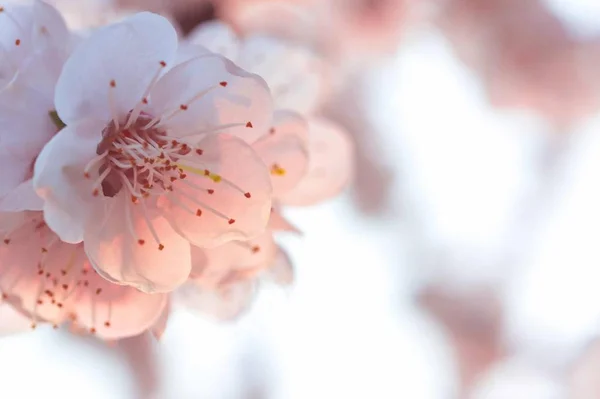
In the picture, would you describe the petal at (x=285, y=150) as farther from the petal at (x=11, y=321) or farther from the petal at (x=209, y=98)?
the petal at (x=11, y=321)

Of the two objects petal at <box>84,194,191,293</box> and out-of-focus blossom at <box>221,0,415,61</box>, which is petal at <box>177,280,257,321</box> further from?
out-of-focus blossom at <box>221,0,415,61</box>

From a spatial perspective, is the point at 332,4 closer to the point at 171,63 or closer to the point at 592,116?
the point at 592,116

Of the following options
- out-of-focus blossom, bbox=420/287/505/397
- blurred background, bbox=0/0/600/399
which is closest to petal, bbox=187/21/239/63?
blurred background, bbox=0/0/600/399

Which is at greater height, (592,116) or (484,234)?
(592,116)

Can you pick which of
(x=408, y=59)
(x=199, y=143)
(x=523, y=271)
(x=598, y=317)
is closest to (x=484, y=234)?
(x=523, y=271)

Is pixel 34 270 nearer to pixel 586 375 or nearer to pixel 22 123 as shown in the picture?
pixel 22 123

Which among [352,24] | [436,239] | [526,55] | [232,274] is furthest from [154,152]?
[436,239]
